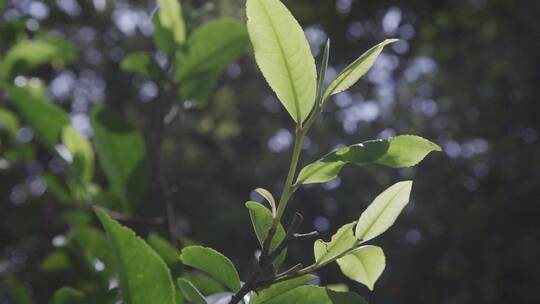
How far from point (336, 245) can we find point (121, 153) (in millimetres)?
593

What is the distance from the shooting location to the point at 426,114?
14.2 feet

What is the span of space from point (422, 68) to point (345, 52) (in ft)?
3.79

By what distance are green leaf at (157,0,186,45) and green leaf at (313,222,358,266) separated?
525mm

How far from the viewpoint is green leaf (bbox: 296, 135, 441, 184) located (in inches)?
21.0

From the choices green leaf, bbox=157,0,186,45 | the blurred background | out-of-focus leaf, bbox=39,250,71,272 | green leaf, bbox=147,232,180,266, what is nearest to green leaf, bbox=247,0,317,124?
green leaf, bbox=147,232,180,266

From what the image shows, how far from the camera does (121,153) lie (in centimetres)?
105

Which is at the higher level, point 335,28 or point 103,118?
point 103,118

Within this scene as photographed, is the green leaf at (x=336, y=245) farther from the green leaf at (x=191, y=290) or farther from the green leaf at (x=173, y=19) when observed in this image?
the green leaf at (x=173, y=19)

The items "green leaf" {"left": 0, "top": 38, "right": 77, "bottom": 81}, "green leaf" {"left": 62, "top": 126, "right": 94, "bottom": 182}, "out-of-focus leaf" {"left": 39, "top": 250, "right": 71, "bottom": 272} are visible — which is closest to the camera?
"green leaf" {"left": 62, "top": 126, "right": 94, "bottom": 182}

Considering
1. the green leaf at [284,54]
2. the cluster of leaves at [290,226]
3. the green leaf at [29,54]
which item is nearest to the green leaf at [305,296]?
the cluster of leaves at [290,226]

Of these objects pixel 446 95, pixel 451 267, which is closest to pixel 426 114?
pixel 446 95

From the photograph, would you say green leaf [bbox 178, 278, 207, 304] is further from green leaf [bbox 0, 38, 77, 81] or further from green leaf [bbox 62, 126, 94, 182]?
green leaf [bbox 0, 38, 77, 81]

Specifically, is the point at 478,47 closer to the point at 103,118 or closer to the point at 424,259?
the point at 424,259

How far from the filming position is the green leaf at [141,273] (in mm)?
565
